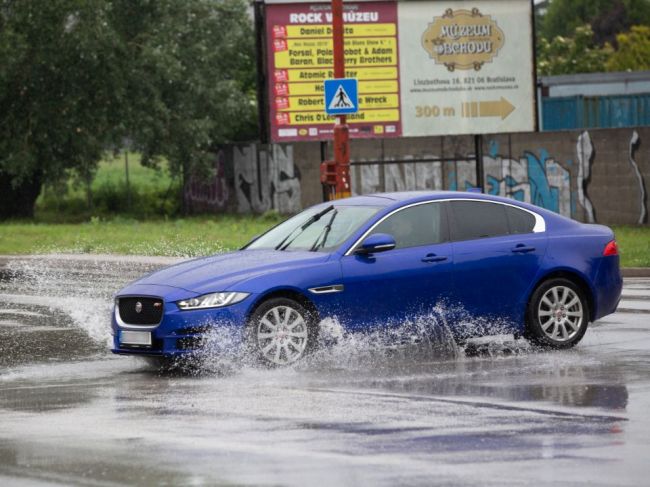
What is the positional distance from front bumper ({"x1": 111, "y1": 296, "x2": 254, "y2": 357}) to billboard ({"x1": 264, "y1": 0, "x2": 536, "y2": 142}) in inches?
677

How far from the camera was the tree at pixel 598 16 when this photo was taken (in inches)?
3915

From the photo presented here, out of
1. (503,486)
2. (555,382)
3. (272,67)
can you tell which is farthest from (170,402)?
(272,67)

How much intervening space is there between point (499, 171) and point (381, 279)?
2598 cm

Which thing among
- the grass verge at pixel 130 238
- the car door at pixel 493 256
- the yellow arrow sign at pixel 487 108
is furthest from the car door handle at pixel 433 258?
the yellow arrow sign at pixel 487 108

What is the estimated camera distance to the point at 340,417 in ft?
30.9

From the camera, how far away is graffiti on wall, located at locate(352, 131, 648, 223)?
118 feet

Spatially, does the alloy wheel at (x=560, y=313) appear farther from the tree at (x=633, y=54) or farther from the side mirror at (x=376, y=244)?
the tree at (x=633, y=54)

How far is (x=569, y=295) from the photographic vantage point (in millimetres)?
13242

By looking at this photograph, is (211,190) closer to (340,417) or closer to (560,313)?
(560,313)

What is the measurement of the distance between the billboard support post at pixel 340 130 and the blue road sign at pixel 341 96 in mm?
438

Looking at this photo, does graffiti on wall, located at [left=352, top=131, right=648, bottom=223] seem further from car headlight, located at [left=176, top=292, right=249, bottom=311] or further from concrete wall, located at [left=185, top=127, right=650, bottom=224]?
car headlight, located at [left=176, top=292, right=249, bottom=311]

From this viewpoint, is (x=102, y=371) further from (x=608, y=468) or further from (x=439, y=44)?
(x=439, y=44)

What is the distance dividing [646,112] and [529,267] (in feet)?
98.3

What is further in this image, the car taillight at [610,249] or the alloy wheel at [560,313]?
the car taillight at [610,249]
